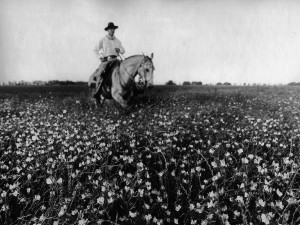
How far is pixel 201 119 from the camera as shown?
7.87 m

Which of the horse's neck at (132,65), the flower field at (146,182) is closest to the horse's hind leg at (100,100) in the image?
the horse's neck at (132,65)

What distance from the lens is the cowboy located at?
A: 438 inches

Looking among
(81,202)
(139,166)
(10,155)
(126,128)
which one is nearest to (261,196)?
(139,166)

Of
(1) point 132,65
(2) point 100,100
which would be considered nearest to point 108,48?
(1) point 132,65

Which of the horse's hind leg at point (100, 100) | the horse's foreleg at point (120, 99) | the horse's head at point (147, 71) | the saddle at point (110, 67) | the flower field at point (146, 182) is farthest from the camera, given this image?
the horse's hind leg at point (100, 100)

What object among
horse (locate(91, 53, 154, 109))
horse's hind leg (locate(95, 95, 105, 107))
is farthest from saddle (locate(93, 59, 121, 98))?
horse's hind leg (locate(95, 95, 105, 107))

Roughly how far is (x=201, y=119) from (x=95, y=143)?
12.3 feet

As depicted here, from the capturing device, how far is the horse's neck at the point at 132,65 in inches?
398

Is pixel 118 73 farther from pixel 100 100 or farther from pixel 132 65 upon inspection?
pixel 100 100

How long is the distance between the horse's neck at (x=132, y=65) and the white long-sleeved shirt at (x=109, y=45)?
128cm

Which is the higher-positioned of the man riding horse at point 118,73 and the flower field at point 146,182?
the man riding horse at point 118,73

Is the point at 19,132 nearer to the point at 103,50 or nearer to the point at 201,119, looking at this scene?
the point at 201,119

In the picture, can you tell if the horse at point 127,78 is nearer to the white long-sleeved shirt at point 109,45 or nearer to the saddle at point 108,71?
the saddle at point 108,71

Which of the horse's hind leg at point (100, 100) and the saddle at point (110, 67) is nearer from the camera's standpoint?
the saddle at point (110, 67)
